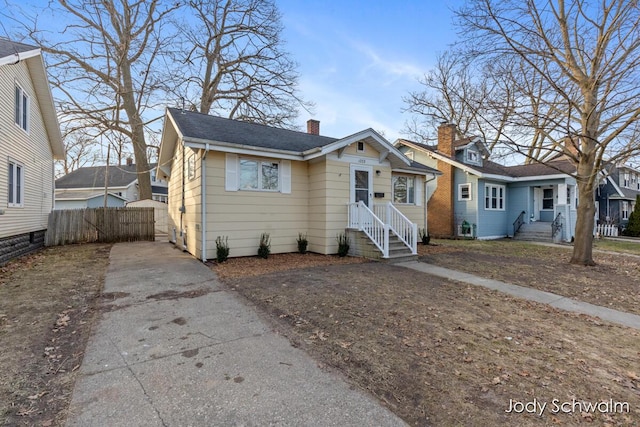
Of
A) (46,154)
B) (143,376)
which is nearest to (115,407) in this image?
(143,376)

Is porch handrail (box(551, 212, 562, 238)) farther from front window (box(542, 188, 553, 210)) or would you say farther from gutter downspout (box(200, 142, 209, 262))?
gutter downspout (box(200, 142, 209, 262))

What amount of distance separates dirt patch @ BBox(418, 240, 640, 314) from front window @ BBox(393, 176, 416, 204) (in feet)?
8.33

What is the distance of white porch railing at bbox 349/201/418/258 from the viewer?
362 inches

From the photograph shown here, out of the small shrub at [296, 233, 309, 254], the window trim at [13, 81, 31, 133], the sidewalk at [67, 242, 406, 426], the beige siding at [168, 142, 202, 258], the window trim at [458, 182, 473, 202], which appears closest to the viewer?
the sidewalk at [67, 242, 406, 426]

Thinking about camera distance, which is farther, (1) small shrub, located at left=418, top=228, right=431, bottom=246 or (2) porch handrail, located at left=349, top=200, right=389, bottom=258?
(1) small shrub, located at left=418, top=228, right=431, bottom=246

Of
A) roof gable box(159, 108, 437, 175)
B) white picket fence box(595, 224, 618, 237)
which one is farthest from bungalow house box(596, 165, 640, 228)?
roof gable box(159, 108, 437, 175)

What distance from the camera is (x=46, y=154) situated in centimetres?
1339

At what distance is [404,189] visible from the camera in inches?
530

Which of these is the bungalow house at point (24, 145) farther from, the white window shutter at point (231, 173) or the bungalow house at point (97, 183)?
the bungalow house at point (97, 183)

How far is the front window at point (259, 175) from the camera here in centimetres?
926

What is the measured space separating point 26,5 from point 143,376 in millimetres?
19302

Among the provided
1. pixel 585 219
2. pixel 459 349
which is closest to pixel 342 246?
pixel 459 349

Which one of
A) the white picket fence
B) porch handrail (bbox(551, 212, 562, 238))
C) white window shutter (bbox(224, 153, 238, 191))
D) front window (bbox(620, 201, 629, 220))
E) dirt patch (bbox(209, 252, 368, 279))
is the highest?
white window shutter (bbox(224, 153, 238, 191))

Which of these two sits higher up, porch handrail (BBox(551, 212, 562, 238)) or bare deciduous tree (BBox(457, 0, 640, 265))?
bare deciduous tree (BBox(457, 0, 640, 265))
